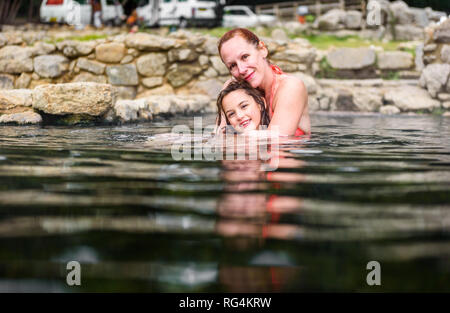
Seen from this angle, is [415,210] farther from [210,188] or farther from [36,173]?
[36,173]

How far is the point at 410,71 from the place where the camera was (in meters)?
9.53

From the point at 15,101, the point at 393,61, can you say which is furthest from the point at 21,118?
the point at 393,61

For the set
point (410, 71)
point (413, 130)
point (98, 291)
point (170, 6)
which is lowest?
point (98, 291)

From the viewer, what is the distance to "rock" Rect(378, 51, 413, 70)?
9.45 meters

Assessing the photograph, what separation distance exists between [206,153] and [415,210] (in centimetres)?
174

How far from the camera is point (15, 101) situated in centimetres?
547

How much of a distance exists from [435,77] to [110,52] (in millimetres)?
5812

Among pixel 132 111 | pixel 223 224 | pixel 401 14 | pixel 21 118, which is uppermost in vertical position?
pixel 401 14

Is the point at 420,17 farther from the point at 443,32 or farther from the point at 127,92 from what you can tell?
the point at 127,92

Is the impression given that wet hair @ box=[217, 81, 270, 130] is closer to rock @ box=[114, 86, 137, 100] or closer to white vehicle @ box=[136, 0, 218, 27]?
rock @ box=[114, 86, 137, 100]

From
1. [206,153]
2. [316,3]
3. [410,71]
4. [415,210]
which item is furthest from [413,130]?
[316,3]

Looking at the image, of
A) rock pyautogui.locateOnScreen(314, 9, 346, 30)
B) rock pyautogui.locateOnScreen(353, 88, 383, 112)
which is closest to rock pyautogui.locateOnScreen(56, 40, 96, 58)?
rock pyautogui.locateOnScreen(353, 88, 383, 112)

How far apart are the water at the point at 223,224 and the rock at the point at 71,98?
2629 mm

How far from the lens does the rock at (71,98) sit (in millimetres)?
5266
